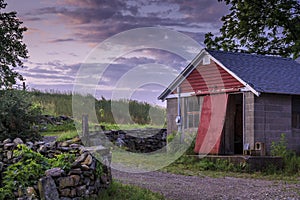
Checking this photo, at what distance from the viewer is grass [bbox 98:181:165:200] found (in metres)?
8.98

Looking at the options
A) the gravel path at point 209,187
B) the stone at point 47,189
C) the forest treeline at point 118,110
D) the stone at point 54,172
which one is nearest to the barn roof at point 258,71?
the gravel path at point 209,187

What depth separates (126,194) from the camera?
927 cm

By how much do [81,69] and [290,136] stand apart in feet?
27.9

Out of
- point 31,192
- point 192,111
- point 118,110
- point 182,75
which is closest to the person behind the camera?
point 31,192

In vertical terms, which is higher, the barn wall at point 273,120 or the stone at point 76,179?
the barn wall at point 273,120

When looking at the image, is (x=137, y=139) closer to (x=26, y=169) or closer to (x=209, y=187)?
(x=209, y=187)

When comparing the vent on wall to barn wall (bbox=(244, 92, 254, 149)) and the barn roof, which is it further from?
barn wall (bbox=(244, 92, 254, 149))

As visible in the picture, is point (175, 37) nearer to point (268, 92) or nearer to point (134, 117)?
point (268, 92)

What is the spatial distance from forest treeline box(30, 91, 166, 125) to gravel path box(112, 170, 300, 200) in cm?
1265

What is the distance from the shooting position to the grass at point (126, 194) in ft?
29.5

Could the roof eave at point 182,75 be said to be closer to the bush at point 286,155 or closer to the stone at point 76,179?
the bush at point 286,155

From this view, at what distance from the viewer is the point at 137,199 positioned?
904 centimetres

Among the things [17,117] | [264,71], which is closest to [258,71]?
[264,71]

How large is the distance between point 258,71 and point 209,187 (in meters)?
8.10
